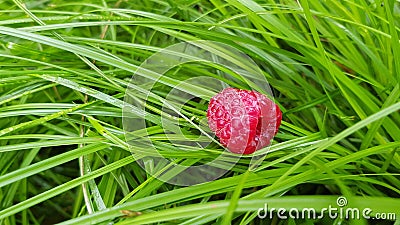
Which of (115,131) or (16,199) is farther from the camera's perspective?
(16,199)

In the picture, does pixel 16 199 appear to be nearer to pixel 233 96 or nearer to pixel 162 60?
pixel 162 60

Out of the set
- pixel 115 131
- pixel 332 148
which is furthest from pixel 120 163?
pixel 332 148

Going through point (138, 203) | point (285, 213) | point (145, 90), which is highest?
point (145, 90)
